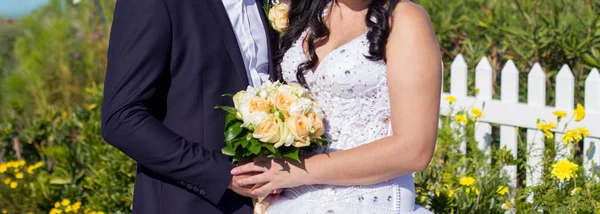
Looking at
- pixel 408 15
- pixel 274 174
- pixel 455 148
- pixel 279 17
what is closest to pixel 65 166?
pixel 455 148

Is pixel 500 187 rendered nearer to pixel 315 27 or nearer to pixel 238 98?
pixel 315 27

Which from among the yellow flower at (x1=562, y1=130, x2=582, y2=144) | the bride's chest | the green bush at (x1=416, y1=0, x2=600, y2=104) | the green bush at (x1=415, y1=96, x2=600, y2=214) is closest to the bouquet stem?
the bride's chest

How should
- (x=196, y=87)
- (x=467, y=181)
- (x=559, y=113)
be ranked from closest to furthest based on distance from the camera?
(x=196, y=87)
(x=467, y=181)
(x=559, y=113)

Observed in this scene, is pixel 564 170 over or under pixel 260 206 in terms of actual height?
under

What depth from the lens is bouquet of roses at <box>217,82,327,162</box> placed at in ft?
7.39

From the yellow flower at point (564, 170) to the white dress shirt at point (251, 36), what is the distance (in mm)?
1455

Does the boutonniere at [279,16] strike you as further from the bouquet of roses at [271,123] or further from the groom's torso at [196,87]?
the bouquet of roses at [271,123]

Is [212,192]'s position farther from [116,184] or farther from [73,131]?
[73,131]

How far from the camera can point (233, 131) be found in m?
2.31

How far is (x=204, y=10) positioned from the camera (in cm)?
241

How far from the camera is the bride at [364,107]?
238 cm

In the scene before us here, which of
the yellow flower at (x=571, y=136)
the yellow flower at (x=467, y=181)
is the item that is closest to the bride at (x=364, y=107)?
the yellow flower at (x=467, y=181)

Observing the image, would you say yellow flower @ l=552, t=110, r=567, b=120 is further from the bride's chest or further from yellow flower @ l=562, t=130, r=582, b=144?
the bride's chest

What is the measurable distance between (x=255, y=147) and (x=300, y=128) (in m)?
0.14
